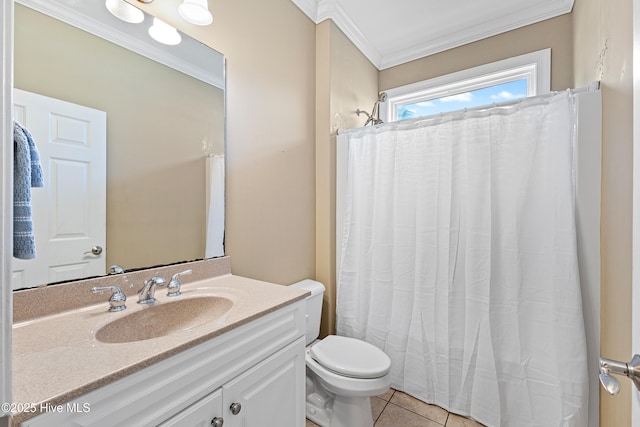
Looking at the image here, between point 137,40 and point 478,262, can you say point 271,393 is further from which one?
point 137,40

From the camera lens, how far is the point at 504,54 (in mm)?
2193

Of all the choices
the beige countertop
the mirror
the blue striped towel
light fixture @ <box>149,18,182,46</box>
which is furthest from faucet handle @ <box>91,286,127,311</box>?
light fixture @ <box>149,18,182,46</box>

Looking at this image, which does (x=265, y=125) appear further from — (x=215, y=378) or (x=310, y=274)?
(x=215, y=378)

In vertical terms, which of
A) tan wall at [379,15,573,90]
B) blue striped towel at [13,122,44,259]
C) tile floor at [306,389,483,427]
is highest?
tan wall at [379,15,573,90]

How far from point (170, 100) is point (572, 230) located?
195cm

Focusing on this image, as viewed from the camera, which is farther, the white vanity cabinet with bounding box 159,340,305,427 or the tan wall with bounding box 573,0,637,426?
the tan wall with bounding box 573,0,637,426

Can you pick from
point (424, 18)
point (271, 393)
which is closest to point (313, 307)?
point (271, 393)

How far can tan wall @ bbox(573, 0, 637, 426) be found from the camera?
2.94ft

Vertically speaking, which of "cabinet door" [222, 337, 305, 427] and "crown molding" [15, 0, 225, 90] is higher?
"crown molding" [15, 0, 225, 90]

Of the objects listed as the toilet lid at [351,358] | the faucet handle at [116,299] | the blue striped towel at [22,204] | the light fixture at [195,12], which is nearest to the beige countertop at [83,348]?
the faucet handle at [116,299]

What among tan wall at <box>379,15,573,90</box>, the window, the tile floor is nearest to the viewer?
the tile floor

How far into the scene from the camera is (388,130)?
74.2 inches

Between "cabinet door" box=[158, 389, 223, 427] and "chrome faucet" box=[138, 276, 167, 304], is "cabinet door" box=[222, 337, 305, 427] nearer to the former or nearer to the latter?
"cabinet door" box=[158, 389, 223, 427]

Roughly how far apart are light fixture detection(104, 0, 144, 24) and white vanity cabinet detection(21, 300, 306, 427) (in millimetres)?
1205
